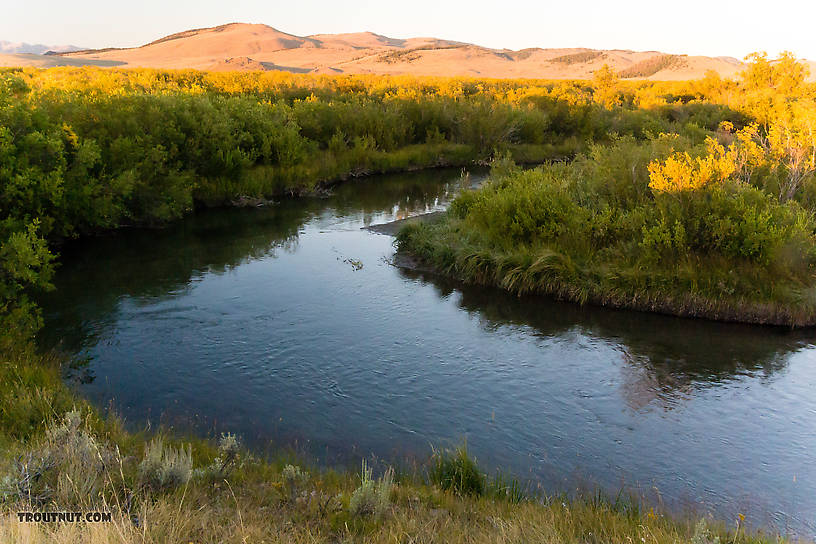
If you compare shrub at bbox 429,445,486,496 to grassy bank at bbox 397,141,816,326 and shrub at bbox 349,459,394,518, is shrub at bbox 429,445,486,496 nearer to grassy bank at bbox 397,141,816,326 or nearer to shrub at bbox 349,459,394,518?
shrub at bbox 349,459,394,518

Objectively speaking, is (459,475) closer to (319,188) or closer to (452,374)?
(452,374)

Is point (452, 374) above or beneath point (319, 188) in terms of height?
beneath

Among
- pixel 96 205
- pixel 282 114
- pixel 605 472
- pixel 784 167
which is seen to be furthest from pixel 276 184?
pixel 605 472

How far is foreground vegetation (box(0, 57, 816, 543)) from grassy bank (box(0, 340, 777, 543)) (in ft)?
0.11

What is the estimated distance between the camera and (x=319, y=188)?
33.8 m

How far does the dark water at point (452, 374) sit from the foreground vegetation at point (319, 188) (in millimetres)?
1214

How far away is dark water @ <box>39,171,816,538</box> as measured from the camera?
9.77 m

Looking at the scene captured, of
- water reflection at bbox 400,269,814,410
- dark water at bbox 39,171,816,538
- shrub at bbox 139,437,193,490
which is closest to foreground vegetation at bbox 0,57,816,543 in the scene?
shrub at bbox 139,437,193,490

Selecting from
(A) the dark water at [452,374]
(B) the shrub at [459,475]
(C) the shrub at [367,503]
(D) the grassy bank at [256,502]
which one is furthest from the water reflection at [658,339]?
(C) the shrub at [367,503]

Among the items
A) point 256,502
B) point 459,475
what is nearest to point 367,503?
point 256,502

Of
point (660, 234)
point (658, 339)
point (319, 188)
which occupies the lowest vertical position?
point (658, 339)

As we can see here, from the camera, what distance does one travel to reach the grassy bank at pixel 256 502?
18.0ft

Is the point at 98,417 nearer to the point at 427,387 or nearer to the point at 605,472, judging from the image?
the point at 427,387

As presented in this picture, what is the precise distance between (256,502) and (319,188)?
2809cm
